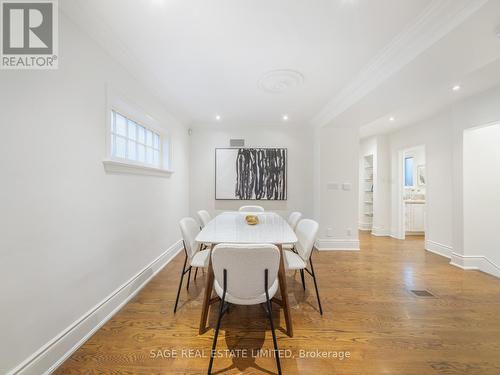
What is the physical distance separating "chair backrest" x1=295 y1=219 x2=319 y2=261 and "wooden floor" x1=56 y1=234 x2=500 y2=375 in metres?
0.58

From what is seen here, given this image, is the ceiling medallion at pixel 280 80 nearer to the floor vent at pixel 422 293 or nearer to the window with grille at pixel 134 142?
the window with grille at pixel 134 142

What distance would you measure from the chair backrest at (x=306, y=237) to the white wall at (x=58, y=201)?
73.4 inches

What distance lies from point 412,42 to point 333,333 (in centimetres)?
254

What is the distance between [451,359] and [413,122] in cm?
416

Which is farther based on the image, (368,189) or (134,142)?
(368,189)

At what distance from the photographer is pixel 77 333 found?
144 cm

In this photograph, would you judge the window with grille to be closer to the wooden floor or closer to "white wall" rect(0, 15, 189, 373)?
"white wall" rect(0, 15, 189, 373)

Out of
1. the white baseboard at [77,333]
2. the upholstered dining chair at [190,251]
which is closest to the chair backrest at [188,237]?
the upholstered dining chair at [190,251]

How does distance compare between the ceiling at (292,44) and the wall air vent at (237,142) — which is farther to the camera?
the wall air vent at (237,142)

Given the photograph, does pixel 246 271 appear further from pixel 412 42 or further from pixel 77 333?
pixel 412 42

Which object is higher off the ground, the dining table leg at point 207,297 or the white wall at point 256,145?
the white wall at point 256,145

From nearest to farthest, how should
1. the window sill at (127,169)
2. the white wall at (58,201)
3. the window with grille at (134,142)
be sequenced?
the white wall at (58,201) < the window sill at (127,169) < the window with grille at (134,142)

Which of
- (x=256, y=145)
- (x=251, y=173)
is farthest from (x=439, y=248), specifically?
(x=256, y=145)

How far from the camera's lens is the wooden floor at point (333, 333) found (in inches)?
51.6
